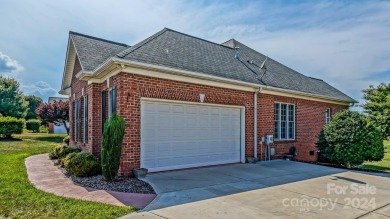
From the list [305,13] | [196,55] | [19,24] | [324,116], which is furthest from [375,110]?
[19,24]

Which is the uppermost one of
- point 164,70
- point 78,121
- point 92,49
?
point 92,49

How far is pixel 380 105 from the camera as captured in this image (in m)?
21.9

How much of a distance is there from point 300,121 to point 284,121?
1348 millimetres

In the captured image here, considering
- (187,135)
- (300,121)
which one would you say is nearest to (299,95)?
Answer: (300,121)

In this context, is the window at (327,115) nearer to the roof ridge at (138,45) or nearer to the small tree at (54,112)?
the roof ridge at (138,45)

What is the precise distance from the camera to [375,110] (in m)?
22.6

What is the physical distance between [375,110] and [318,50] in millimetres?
13274

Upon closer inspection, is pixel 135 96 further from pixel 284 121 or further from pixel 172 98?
pixel 284 121

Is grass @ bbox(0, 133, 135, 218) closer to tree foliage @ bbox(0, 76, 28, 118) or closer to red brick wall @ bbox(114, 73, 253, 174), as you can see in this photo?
red brick wall @ bbox(114, 73, 253, 174)

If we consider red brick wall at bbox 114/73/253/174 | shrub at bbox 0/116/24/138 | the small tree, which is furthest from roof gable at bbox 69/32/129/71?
shrub at bbox 0/116/24/138

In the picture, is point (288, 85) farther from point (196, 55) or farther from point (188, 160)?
point (188, 160)

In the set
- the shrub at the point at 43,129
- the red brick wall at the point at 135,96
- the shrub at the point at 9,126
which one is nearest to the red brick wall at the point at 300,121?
the red brick wall at the point at 135,96

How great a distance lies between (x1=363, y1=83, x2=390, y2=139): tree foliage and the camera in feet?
65.2

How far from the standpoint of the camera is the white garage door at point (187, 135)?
27.3ft
